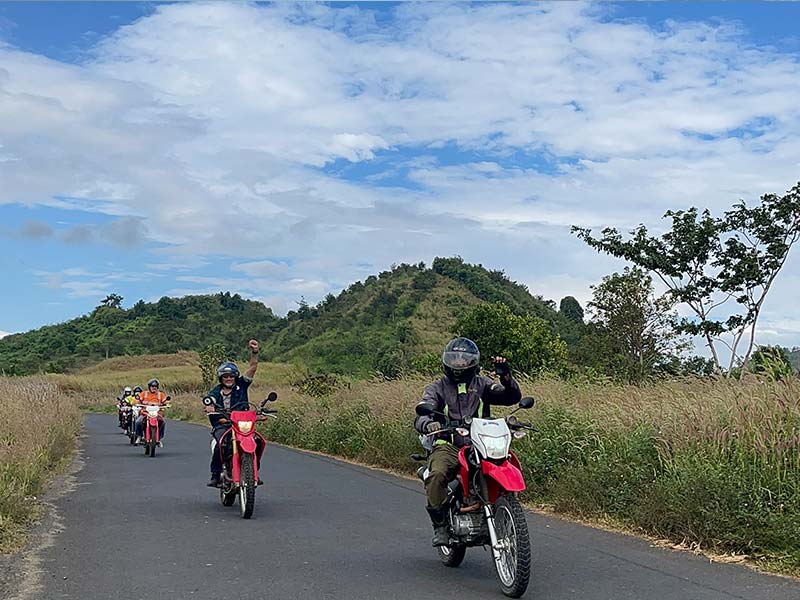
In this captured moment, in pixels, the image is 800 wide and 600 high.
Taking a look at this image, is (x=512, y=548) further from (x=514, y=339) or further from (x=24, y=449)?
(x=514, y=339)

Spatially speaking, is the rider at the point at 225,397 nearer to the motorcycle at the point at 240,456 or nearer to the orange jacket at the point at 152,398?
the motorcycle at the point at 240,456

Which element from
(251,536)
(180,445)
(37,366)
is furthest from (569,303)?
(251,536)

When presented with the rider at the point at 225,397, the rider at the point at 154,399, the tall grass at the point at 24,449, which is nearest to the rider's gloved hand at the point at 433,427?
the tall grass at the point at 24,449

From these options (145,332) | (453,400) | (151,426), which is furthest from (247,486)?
(145,332)

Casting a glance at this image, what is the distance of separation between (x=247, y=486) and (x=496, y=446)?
17.3 feet

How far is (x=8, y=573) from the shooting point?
8.34m

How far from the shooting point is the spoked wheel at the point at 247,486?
38.8 ft

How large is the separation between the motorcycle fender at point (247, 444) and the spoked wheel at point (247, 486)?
7cm

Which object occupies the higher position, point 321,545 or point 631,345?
point 631,345

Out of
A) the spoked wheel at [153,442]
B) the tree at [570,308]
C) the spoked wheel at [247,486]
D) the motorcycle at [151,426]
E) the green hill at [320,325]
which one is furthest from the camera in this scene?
the tree at [570,308]

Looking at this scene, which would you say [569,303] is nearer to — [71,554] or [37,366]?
[37,366]

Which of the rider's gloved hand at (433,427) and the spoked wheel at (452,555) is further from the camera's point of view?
the spoked wheel at (452,555)

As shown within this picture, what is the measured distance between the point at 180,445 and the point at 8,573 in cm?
1968

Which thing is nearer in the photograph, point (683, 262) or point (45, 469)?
point (45, 469)
